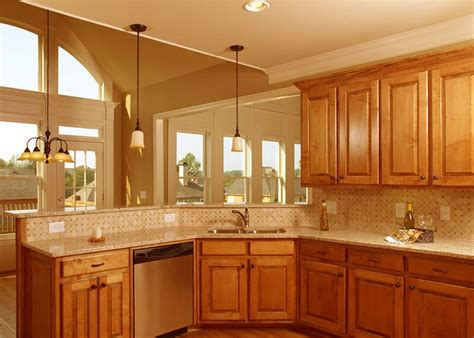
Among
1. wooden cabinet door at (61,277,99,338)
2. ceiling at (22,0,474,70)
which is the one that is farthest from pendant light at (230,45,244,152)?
wooden cabinet door at (61,277,99,338)

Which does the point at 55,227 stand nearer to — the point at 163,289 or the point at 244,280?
the point at 163,289

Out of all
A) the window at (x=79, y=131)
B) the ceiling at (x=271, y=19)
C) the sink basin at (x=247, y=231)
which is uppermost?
the ceiling at (x=271, y=19)

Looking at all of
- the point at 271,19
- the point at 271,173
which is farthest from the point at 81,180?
the point at 271,19

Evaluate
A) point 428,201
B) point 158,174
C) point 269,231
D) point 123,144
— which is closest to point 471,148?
point 428,201

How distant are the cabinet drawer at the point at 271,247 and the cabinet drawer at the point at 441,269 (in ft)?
3.35

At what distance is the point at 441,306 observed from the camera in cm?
272

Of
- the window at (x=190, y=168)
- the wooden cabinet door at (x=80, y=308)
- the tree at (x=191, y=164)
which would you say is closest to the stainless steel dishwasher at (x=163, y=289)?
the wooden cabinet door at (x=80, y=308)

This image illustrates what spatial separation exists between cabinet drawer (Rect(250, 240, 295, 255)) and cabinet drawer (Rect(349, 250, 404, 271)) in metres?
0.56

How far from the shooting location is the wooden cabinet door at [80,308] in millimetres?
2717

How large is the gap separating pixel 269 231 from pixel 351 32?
74.0 inches

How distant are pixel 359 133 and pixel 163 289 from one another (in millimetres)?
2067

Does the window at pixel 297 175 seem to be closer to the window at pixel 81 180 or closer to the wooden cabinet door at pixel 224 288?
the window at pixel 81 180

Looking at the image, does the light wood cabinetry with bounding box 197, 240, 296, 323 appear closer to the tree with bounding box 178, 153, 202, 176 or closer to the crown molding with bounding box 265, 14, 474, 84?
the crown molding with bounding box 265, 14, 474, 84

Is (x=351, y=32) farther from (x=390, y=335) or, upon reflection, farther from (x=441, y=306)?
(x=390, y=335)
